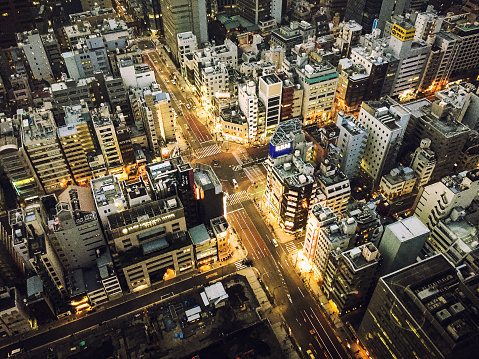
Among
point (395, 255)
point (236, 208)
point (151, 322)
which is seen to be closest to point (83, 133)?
point (236, 208)

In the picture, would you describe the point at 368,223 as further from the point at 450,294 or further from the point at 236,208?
the point at 236,208

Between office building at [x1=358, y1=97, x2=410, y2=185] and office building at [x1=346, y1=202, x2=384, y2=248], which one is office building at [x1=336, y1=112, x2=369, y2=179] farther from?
office building at [x1=346, y1=202, x2=384, y2=248]

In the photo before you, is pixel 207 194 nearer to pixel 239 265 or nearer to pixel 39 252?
pixel 239 265

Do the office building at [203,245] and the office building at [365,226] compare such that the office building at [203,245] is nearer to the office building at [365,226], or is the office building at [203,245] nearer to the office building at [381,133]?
the office building at [365,226]

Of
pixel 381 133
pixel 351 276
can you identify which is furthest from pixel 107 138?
pixel 381 133

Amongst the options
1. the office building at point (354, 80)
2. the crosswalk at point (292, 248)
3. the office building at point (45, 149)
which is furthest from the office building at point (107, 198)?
the office building at point (354, 80)

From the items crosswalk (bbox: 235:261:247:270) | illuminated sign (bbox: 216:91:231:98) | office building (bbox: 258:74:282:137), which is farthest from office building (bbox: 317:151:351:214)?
illuminated sign (bbox: 216:91:231:98)
